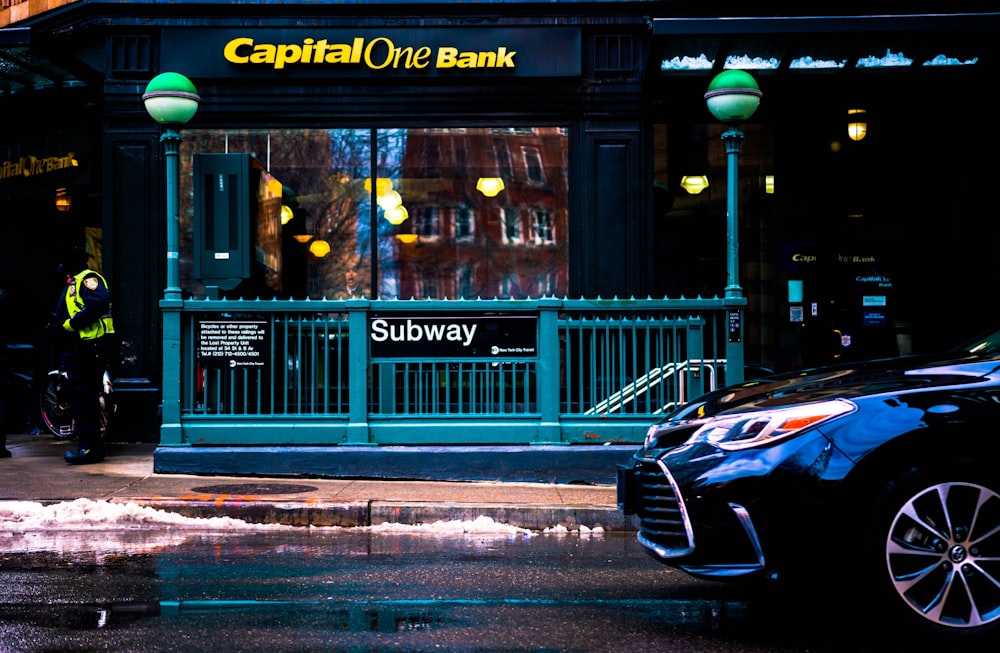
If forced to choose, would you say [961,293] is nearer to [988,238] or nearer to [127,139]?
[988,238]

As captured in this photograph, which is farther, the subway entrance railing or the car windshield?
the subway entrance railing

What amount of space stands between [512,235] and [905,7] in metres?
4.78

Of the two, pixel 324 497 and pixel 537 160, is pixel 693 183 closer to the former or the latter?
pixel 537 160

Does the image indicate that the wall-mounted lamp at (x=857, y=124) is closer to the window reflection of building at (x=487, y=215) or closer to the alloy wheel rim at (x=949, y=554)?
the window reflection of building at (x=487, y=215)

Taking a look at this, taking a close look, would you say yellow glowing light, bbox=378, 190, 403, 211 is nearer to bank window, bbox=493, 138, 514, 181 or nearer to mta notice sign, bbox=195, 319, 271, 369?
bank window, bbox=493, 138, 514, 181

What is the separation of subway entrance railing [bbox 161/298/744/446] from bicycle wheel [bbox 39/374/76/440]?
10.6 ft

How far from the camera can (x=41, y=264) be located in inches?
522

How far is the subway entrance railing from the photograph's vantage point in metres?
8.87

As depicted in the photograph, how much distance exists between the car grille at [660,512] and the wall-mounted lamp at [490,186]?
23.5 ft

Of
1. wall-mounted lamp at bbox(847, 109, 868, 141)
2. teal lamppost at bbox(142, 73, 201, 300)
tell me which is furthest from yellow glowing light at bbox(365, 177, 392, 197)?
wall-mounted lamp at bbox(847, 109, 868, 141)

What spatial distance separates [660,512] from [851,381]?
102cm

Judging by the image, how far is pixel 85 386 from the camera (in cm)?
956

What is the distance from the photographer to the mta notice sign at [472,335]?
8852 mm

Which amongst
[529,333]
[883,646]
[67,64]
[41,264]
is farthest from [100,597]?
[41,264]
